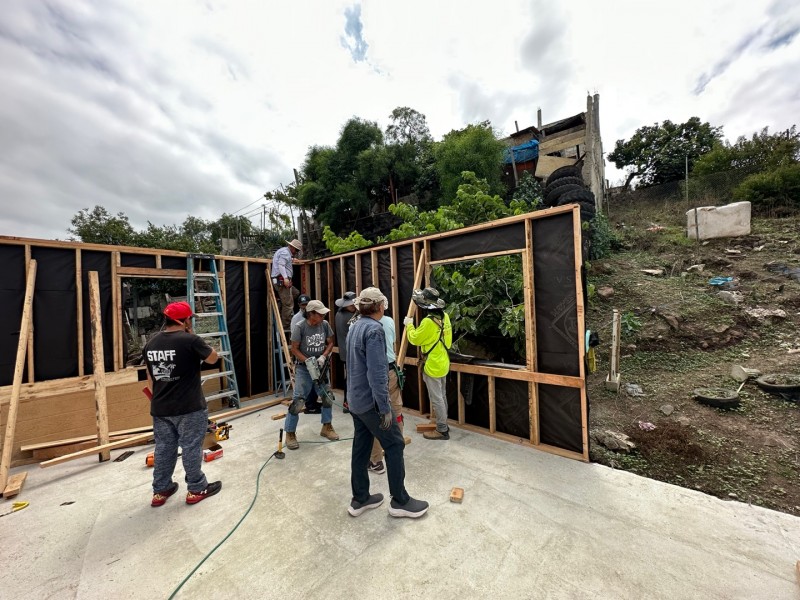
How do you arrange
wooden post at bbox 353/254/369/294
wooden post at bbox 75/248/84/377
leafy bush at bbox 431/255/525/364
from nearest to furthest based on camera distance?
wooden post at bbox 75/248/84/377 → leafy bush at bbox 431/255/525/364 → wooden post at bbox 353/254/369/294

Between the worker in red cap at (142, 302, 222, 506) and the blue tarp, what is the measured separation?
14.7 m

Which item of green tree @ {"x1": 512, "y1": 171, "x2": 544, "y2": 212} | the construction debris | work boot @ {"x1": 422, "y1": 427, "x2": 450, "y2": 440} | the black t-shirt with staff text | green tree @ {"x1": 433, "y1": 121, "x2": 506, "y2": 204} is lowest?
the construction debris

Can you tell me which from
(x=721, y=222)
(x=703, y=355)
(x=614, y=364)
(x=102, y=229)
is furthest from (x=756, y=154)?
(x=102, y=229)

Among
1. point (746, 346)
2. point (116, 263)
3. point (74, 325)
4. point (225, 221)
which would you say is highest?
point (225, 221)

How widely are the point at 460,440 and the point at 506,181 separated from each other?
1313 centimetres

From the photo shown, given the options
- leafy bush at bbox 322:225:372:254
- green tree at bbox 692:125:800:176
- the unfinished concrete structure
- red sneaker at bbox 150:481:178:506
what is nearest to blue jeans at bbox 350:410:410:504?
red sneaker at bbox 150:481:178:506

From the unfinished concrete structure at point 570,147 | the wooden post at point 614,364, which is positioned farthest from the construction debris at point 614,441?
the unfinished concrete structure at point 570,147

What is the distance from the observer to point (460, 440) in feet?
11.7

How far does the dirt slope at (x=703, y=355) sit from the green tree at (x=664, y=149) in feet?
34.6

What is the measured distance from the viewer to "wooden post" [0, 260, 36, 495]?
2.91 m

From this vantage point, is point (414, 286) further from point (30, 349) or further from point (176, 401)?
point (30, 349)

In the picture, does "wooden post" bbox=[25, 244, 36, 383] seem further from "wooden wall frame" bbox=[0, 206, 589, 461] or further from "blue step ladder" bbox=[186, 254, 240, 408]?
"blue step ladder" bbox=[186, 254, 240, 408]

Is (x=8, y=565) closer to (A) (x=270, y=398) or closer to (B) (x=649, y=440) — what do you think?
(A) (x=270, y=398)

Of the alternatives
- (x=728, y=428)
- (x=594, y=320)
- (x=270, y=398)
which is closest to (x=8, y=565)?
(x=270, y=398)
